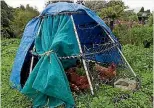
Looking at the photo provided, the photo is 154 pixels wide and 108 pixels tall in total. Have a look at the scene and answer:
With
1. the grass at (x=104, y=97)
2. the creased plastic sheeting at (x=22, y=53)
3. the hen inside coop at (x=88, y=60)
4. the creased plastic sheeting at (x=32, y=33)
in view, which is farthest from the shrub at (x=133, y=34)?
the creased plastic sheeting at (x=22, y=53)

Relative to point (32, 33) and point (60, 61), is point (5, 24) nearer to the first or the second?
point (32, 33)

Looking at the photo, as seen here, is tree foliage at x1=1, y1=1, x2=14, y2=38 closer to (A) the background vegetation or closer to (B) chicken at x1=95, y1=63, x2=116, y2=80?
(A) the background vegetation

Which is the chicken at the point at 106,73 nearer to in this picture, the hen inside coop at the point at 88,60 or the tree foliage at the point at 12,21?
the hen inside coop at the point at 88,60

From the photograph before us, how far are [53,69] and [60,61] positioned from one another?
0.75 metres

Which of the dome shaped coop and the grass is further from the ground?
the dome shaped coop

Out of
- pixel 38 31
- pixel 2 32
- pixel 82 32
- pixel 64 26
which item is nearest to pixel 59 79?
pixel 64 26

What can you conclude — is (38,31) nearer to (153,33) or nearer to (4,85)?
(4,85)

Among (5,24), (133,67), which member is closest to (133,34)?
(133,67)

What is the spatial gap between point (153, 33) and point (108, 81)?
5554mm

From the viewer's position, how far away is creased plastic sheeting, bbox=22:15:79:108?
523cm

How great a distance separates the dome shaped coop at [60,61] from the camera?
5352 millimetres

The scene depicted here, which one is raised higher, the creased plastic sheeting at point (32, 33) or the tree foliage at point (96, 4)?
the creased plastic sheeting at point (32, 33)

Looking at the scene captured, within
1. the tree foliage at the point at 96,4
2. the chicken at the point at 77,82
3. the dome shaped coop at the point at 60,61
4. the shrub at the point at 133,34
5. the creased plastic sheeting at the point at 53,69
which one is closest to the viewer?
the creased plastic sheeting at the point at 53,69

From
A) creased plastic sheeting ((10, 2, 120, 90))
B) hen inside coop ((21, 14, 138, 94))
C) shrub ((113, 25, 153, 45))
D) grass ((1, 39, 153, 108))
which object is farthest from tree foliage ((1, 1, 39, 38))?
creased plastic sheeting ((10, 2, 120, 90))
